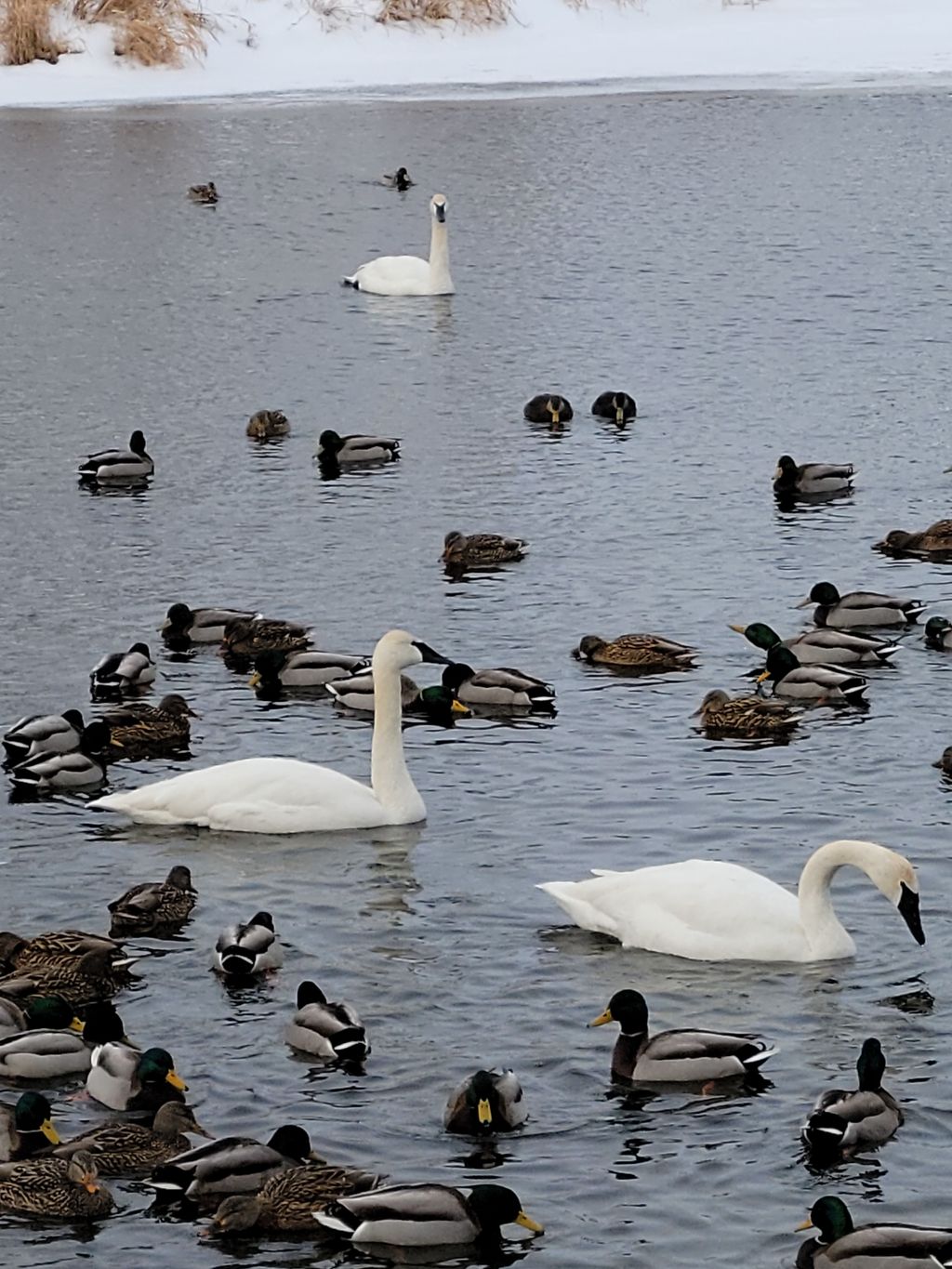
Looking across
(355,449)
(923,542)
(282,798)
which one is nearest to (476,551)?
(923,542)

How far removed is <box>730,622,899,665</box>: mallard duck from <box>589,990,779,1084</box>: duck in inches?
227

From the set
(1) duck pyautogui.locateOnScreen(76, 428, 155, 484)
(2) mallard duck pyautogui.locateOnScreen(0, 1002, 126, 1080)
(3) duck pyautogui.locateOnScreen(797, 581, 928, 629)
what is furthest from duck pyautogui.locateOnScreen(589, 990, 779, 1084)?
(1) duck pyautogui.locateOnScreen(76, 428, 155, 484)

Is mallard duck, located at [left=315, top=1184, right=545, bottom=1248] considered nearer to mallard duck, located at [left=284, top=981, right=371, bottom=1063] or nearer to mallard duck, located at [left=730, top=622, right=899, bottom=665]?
mallard duck, located at [left=284, top=981, right=371, bottom=1063]

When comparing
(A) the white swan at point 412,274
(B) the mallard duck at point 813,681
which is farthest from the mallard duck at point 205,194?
(B) the mallard duck at point 813,681

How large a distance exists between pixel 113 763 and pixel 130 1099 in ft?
15.9

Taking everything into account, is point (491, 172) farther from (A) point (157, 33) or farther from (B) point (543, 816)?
(B) point (543, 816)

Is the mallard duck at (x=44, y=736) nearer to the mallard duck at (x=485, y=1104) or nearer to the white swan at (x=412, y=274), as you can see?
the mallard duck at (x=485, y=1104)

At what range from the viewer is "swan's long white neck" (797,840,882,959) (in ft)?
37.0

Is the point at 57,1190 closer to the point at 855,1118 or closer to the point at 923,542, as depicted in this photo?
the point at 855,1118

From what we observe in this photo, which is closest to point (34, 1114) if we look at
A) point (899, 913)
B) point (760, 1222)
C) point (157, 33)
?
point (760, 1222)

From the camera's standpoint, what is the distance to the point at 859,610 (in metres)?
16.3

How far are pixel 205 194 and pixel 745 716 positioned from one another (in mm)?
20948

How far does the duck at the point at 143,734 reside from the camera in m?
14.5

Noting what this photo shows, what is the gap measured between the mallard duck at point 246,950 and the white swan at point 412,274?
18665 mm
